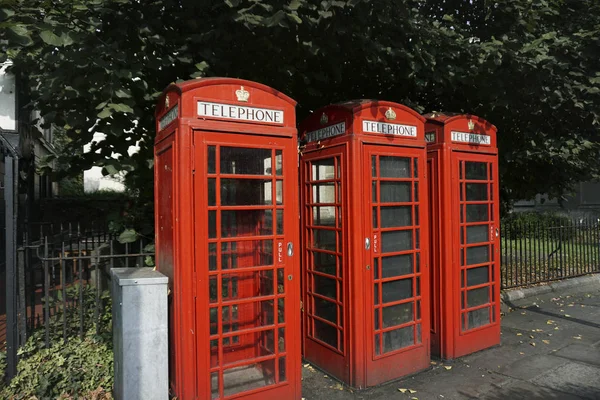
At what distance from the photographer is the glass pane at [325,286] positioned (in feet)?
15.1

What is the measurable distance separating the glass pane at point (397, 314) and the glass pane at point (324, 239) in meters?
0.84

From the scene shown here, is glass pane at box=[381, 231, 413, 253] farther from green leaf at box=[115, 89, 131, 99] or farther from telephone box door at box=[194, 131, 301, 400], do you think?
green leaf at box=[115, 89, 131, 99]

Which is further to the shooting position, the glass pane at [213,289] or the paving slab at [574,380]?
the paving slab at [574,380]

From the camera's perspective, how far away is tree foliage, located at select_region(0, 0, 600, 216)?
4.11 m

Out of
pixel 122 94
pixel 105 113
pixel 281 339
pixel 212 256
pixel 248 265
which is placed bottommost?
pixel 281 339

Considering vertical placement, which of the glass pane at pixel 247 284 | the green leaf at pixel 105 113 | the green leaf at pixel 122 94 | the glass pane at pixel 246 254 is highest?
the green leaf at pixel 122 94

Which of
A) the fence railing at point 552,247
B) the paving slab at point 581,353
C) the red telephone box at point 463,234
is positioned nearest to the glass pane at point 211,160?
the red telephone box at point 463,234

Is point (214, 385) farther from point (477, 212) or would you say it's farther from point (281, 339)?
point (477, 212)

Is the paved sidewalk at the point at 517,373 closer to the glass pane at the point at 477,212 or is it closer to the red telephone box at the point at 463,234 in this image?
the red telephone box at the point at 463,234

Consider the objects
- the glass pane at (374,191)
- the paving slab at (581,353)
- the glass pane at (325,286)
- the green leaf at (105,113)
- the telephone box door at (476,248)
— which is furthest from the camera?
the telephone box door at (476,248)

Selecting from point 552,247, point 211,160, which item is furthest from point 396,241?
point 552,247

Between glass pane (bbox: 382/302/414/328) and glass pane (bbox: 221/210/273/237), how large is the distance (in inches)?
64.0

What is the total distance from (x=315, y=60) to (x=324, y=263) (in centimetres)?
254

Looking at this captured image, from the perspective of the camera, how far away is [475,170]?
532 cm
